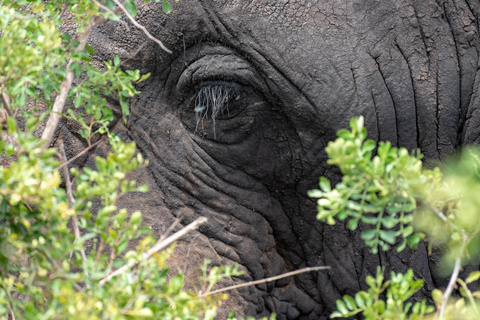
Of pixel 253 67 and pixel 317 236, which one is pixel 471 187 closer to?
pixel 253 67

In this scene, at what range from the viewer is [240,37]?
2465 millimetres

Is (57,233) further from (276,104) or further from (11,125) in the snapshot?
(276,104)

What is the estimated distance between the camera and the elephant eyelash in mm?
2541

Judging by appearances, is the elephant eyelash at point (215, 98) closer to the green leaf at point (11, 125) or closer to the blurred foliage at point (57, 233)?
the blurred foliage at point (57, 233)

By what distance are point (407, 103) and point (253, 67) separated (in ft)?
2.24

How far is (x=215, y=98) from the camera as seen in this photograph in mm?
2553

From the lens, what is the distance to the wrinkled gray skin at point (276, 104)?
2.46 meters

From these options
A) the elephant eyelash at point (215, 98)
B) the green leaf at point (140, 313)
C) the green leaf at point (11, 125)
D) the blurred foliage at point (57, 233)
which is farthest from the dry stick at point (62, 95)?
the elephant eyelash at point (215, 98)

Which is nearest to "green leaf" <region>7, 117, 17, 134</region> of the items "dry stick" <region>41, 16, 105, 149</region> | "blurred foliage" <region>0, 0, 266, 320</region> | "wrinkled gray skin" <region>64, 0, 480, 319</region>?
"blurred foliage" <region>0, 0, 266, 320</region>

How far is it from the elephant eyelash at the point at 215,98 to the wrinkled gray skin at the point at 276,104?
0.04 feet

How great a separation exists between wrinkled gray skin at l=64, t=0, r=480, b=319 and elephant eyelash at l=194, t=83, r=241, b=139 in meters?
0.01

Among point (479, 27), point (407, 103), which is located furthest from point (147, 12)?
point (479, 27)

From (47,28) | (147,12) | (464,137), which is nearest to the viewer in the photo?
(47,28)

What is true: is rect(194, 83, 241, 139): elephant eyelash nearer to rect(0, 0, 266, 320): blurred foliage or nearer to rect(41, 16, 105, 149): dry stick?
rect(41, 16, 105, 149): dry stick
